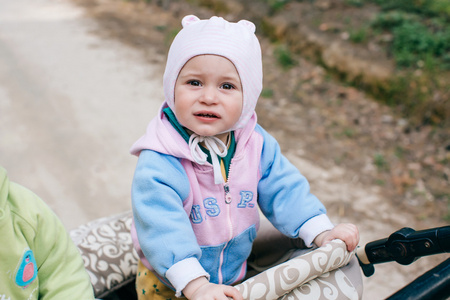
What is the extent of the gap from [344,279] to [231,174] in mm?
425

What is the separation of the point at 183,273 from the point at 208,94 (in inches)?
18.1

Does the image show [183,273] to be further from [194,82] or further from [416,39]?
[416,39]

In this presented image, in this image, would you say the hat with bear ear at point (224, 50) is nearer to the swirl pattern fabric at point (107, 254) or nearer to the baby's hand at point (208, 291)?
the baby's hand at point (208, 291)

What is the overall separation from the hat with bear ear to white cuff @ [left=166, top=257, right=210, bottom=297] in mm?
412

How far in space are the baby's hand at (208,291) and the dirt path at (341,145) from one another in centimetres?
152

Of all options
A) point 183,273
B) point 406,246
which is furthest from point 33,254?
point 406,246

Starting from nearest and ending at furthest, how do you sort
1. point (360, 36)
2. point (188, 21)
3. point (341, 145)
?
point (188, 21)
point (341, 145)
point (360, 36)

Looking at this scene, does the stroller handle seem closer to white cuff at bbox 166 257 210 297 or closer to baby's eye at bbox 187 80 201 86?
white cuff at bbox 166 257 210 297

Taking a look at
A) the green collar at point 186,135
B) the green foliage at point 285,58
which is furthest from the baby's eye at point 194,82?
the green foliage at point 285,58

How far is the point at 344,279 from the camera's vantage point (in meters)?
1.20

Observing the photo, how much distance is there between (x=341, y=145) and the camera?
3518 millimetres

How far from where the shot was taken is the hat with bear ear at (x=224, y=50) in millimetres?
1211

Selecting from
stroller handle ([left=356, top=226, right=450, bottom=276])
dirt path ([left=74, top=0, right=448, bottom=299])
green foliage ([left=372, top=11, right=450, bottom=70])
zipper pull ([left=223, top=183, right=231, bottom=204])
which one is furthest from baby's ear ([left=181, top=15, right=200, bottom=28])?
green foliage ([left=372, top=11, right=450, bottom=70])

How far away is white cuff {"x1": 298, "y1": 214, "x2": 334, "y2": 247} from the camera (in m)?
1.34
